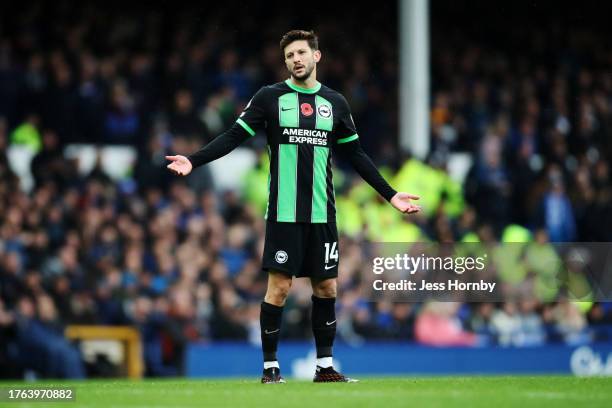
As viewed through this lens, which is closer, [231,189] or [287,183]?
[287,183]

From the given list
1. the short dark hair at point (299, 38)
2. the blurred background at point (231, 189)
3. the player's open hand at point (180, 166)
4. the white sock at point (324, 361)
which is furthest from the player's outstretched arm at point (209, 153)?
the blurred background at point (231, 189)

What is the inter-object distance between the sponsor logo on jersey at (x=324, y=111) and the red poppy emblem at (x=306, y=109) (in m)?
0.06

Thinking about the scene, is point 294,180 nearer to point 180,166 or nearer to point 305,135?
point 305,135

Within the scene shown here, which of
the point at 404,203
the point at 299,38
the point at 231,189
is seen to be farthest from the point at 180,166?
the point at 231,189

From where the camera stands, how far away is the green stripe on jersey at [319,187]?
8.57 metres

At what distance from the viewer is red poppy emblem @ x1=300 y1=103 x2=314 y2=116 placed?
857 cm

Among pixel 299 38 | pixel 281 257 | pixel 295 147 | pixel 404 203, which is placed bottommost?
pixel 281 257

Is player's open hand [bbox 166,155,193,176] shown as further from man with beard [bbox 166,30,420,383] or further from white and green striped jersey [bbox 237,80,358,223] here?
white and green striped jersey [bbox 237,80,358,223]

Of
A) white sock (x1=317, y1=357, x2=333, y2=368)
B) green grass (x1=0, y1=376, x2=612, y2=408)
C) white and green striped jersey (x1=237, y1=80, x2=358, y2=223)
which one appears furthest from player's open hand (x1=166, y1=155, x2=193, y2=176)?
white sock (x1=317, y1=357, x2=333, y2=368)

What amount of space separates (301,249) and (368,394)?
1.25 meters

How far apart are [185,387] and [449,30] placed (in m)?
15.4

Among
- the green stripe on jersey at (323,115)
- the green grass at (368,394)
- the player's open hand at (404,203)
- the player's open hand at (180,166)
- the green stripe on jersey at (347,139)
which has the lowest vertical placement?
the green grass at (368,394)

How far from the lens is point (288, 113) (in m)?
8.55

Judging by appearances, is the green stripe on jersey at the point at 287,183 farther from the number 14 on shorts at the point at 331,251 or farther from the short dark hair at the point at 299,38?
the short dark hair at the point at 299,38
